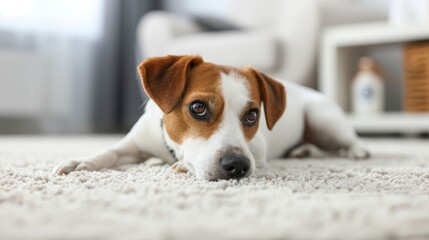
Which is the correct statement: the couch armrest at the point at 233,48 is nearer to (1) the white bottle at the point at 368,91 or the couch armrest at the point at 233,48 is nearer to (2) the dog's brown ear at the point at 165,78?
(1) the white bottle at the point at 368,91

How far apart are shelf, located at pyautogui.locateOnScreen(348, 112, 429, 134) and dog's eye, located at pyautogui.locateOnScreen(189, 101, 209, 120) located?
240 centimetres

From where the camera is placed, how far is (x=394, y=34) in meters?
3.49

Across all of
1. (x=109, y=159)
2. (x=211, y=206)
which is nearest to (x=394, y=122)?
(x=109, y=159)

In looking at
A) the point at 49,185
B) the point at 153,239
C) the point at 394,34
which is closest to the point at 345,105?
the point at 394,34

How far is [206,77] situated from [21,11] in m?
3.45

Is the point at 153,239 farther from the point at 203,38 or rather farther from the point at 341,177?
the point at 203,38

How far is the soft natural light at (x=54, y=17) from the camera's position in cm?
441

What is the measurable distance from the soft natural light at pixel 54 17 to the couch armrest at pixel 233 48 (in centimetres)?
126

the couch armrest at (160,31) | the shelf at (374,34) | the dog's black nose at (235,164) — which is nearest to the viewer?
the dog's black nose at (235,164)

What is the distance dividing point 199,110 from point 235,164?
0.66 feet

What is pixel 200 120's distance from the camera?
1.42 meters

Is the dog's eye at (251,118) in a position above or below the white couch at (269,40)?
below

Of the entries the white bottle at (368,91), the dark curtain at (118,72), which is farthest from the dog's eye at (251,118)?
the dark curtain at (118,72)

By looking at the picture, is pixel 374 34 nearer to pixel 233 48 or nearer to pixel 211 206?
pixel 233 48
